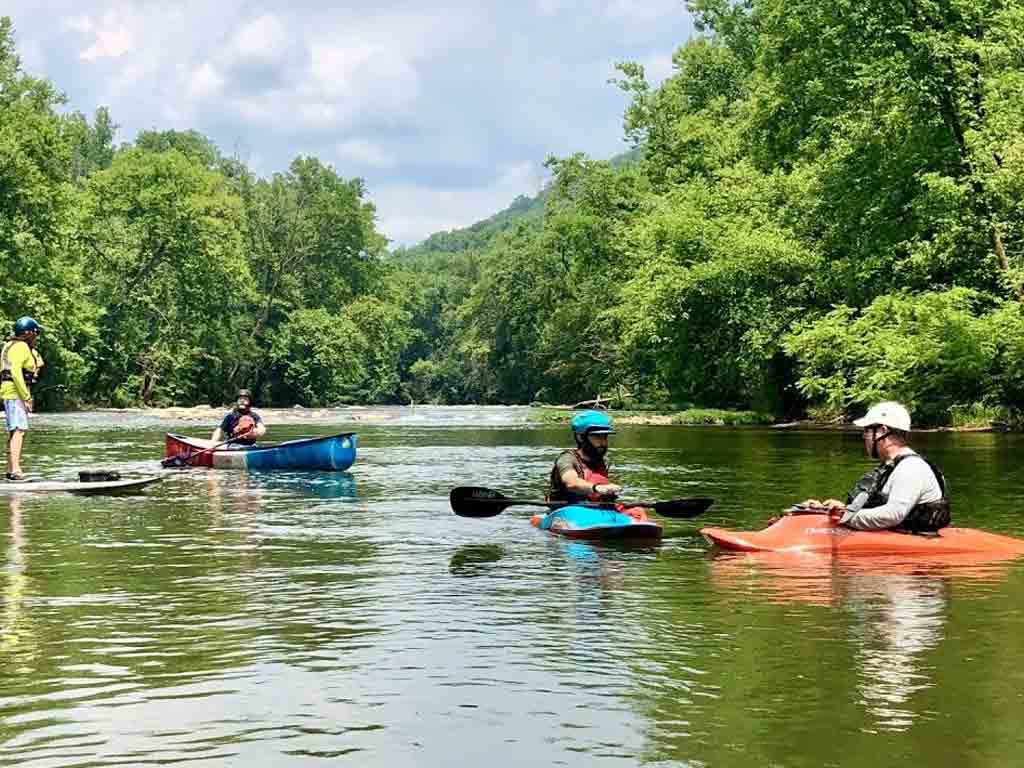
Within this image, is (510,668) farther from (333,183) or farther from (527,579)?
(333,183)

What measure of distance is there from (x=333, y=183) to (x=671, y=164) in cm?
3272

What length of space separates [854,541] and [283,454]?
46.3ft

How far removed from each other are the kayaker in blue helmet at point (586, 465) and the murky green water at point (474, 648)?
0.60m

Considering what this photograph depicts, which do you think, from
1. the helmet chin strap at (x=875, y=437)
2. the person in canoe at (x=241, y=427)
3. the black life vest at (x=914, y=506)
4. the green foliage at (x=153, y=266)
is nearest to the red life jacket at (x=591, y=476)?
the black life vest at (x=914, y=506)

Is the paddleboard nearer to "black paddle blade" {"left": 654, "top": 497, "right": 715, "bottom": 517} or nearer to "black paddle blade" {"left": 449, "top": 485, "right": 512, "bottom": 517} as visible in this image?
"black paddle blade" {"left": 449, "top": 485, "right": 512, "bottom": 517}

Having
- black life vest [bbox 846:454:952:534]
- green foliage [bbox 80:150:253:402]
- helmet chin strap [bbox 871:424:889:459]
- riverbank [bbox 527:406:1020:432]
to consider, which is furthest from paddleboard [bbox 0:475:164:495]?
green foliage [bbox 80:150:253:402]

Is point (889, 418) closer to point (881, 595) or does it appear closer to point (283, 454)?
point (881, 595)

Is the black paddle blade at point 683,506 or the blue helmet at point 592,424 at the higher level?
the blue helmet at point 592,424

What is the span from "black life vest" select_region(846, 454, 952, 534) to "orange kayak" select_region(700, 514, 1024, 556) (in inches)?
3.8

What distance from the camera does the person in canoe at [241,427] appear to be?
950 inches

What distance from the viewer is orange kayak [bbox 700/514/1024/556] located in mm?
11523

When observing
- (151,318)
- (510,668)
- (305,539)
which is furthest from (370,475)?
(151,318)

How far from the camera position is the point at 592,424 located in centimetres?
1314

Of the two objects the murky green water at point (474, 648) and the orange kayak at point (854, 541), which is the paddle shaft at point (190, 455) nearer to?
the murky green water at point (474, 648)
